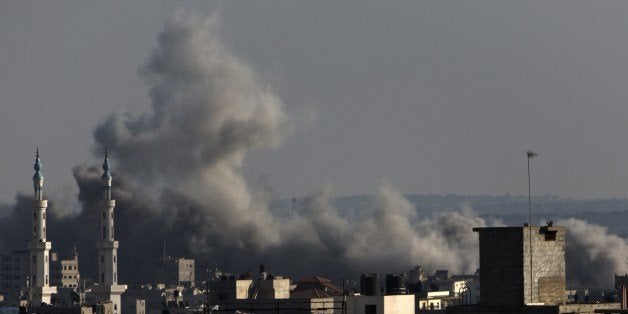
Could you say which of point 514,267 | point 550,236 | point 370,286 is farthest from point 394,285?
point 514,267

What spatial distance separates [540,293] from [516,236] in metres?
1.85

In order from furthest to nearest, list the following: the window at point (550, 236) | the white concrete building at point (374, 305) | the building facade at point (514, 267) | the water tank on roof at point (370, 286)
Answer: the water tank on roof at point (370, 286)
the white concrete building at point (374, 305)
the window at point (550, 236)
the building facade at point (514, 267)

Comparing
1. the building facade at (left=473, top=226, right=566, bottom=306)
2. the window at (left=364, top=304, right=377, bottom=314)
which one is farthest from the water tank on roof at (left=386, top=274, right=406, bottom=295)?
the building facade at (left=473, top=226, right=566, bottom=306)

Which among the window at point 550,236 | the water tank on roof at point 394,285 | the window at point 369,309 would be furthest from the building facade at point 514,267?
the water tank on roof at point 394,285

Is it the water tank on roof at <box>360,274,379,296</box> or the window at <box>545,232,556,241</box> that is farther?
the water tank on roof at <box>360,274,379,296</box>

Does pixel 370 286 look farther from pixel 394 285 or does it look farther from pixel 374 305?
pixel 374 305

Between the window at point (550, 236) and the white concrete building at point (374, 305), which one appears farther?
the white concrete building at point (374, 305)

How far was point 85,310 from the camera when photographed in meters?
150

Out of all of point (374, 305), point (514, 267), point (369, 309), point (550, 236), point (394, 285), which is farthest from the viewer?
point (394, 285)

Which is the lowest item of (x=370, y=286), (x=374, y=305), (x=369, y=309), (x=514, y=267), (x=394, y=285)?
(x=369, y=309)

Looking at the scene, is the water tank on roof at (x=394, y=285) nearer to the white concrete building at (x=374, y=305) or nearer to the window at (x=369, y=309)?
the white concrete building at (x=374, y=305)

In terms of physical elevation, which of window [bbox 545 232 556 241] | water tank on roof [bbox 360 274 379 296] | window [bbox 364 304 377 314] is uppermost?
window [bbox 545 232 556 241]

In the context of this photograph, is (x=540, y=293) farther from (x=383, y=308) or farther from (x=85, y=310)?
(x=85, y=310)

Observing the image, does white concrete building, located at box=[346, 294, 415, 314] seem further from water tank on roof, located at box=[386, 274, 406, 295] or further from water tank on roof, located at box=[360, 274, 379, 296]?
water tank on roof, located at box=[386, 274, 406, 295]
